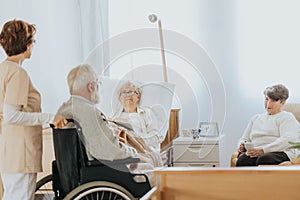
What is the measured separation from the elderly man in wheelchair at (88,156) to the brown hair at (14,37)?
12.6 inches

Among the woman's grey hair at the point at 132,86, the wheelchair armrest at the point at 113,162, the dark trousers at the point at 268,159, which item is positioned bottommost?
the dark trousers at the point at 268,159

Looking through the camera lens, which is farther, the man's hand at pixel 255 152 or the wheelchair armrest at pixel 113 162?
the man's hand at pixel 255 152

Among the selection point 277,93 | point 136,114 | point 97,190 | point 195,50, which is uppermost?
point 195,50

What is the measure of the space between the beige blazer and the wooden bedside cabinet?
167cm

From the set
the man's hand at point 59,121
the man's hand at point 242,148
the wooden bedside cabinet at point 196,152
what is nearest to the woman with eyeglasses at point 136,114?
the wooden bedside cabinet at point 196,152

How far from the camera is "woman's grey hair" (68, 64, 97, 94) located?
2.78 metres

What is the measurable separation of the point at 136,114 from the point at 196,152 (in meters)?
0.71

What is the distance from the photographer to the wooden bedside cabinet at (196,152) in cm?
415

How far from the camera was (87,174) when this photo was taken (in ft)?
9.00

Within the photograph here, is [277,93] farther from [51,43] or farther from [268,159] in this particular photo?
[51,43]

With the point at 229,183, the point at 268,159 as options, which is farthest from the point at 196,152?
the point at 229,183

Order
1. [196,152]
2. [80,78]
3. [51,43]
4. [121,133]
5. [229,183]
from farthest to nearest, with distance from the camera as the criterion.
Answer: [51,43] → [196,152] → [121,133] → [80,78] → [229,183]

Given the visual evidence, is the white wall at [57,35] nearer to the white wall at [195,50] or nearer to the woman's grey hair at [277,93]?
the white wall at [195,50]

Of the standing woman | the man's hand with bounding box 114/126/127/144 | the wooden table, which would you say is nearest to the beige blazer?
the standing woman
